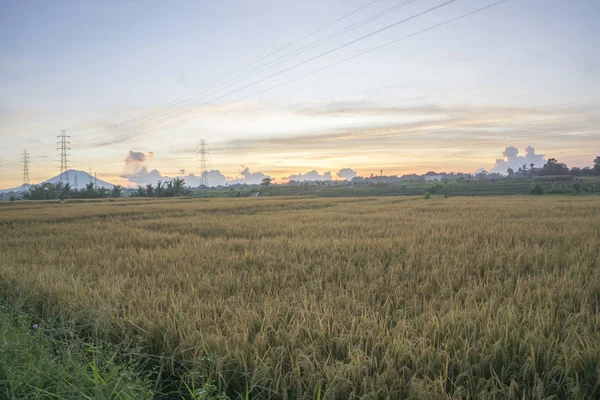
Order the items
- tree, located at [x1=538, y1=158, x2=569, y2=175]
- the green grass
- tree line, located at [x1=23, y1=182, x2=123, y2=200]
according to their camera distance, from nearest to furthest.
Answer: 1. the green grass
2. tree line, located at [x1=23, y1=182, x2=123, y2=200]
3. tree, located at [x1=538, y1=158, x2=569, y2=175]

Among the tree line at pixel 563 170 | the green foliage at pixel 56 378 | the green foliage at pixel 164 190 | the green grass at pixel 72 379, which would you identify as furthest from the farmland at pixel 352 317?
the tree line at pixel 563 170

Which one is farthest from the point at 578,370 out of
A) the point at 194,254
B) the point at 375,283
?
the point at 194,254

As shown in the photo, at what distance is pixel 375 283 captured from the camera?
13.6 feet

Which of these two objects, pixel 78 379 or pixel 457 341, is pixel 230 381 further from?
pixel 457 341

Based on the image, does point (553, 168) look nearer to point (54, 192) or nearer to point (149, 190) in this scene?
point (149, 190)

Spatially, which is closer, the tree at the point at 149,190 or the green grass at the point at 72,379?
the green grass at the point at 72,379

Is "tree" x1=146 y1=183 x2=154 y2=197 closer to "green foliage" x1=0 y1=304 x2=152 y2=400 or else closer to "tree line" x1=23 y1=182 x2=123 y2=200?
"tree line" x1=23 y1=182 x2=123 y2=200

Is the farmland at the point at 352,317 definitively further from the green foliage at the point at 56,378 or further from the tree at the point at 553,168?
the tree at the point at 553,168

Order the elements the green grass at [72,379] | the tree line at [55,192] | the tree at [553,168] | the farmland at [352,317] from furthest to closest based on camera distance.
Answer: the tree at [553,168], the tree line at [55,192], the farmland at [352,317], the green grass at [72,379]

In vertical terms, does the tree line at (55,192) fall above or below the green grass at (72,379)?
above

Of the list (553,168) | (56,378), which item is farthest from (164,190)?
(553,168)

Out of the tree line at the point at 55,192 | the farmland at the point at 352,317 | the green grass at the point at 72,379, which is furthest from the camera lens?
the tree line at the point at 55,192

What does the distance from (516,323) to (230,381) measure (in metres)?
2.32

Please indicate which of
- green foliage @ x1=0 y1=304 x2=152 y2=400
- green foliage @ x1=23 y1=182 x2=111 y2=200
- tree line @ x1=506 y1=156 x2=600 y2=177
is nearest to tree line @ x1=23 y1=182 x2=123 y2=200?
green foliage @ x1=23 y1=182 x2=111 y2=200
